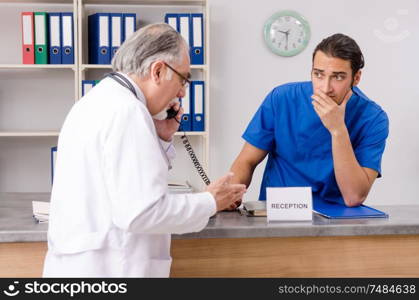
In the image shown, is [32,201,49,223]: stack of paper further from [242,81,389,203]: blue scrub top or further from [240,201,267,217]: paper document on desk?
[242,81,389,203]: blue scrub top

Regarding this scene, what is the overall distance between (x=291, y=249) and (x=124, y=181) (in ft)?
2.32

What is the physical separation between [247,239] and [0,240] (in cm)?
73

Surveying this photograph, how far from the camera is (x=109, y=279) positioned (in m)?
1.43

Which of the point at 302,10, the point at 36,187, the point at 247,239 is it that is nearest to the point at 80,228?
the point at 247,239

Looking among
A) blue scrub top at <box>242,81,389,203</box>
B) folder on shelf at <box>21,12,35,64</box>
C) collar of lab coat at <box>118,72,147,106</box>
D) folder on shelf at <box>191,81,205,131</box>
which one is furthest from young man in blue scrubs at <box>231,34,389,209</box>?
folder on shelf at <box>21,12,35,64</box>

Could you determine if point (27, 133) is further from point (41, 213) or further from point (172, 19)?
point (41, 213)

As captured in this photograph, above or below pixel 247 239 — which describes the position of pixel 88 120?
above

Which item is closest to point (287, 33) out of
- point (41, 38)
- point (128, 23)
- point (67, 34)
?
point (128, 23)

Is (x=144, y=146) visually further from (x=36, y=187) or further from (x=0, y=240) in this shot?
(x=36, y=187)

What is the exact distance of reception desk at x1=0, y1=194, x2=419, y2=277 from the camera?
1719 mm

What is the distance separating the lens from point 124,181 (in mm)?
1285

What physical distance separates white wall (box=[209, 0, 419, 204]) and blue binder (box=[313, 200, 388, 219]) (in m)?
2.07

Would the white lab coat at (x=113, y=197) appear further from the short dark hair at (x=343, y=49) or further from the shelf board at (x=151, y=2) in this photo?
the shelf board at (x=151, y=2)

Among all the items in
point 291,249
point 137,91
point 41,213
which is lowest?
point 291,249
